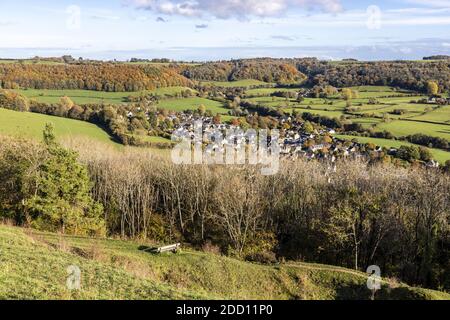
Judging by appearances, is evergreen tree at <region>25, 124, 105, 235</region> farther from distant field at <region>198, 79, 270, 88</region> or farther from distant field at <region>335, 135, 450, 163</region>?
distant field at <region>198, 79, 270, 88</region>

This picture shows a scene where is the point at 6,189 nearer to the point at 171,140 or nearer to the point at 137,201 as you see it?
the point at 137,201

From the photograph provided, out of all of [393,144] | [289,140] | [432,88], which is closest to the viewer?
[393,144]

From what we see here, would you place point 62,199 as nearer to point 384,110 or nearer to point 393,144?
point 393,144

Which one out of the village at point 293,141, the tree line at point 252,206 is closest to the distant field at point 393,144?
the village at point 293,141

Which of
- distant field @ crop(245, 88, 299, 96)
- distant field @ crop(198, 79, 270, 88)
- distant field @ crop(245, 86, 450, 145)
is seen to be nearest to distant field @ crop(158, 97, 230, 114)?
distant field @ crop(245, 86, 450, 145)

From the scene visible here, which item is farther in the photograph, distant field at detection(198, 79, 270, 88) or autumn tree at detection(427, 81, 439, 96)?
distant field at detection(198, 79, 270, 88)

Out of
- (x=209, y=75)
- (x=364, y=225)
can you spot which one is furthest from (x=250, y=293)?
(x=209, y=75)

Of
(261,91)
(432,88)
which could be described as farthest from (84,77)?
(432,88)
